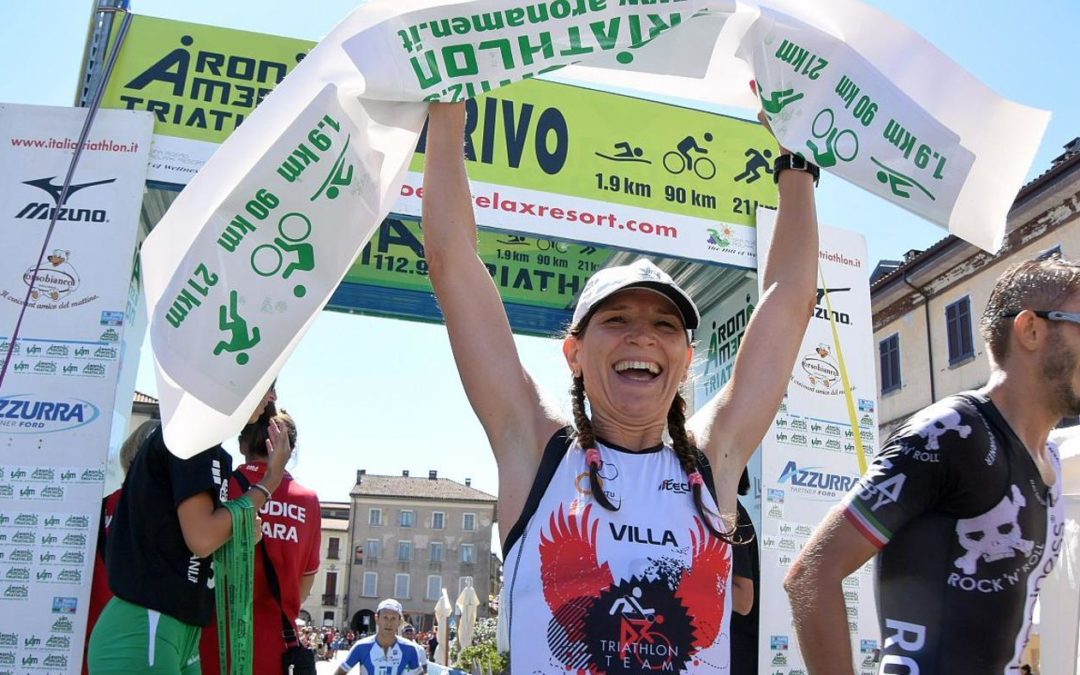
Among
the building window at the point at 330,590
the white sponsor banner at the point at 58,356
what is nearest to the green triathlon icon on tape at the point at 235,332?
the white sponsor banner at the point at 58,356

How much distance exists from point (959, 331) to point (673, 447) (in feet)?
70.8

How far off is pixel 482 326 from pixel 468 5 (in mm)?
838

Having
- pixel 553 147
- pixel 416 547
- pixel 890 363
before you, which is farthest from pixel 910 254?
pixel 416 547

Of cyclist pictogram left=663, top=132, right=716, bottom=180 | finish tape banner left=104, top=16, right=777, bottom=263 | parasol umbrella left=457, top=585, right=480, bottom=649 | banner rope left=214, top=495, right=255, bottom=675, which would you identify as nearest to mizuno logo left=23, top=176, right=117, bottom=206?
finish tape banner left=104, top=16, right=777, bottom=263

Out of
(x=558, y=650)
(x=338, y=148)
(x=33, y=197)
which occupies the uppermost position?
(x=33, y=197)

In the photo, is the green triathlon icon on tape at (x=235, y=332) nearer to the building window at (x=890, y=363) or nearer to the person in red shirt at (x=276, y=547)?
the person in red shirt at (x=276, y=547)

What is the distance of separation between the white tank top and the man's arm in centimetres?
36

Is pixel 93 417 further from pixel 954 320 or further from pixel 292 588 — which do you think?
pixel 954 320

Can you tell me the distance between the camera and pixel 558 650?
4.99ft

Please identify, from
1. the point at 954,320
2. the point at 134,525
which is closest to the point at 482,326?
the point at 134,525

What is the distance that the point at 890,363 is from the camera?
78.7ft

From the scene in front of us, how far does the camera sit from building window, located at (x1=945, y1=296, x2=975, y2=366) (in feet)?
68.1

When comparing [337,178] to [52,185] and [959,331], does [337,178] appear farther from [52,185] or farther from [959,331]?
[959,331]

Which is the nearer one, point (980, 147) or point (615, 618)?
point (615, 618)
